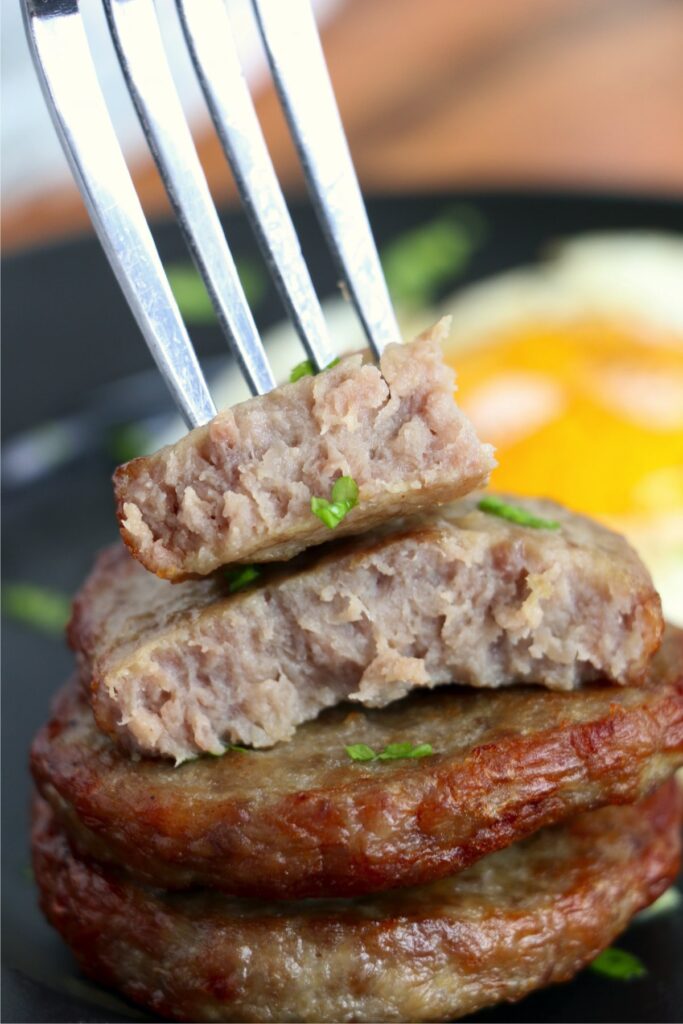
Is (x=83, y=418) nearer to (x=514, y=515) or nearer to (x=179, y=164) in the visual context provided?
(x=179, y=164)

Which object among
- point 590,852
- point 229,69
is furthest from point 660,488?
point 229,69

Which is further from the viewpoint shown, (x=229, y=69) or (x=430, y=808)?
(x=229, y=69)

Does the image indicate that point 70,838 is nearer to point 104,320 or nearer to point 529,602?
point 529,602

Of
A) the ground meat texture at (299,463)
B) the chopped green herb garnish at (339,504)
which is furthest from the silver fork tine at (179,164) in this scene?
the chopped green herb garnish at (339,504)

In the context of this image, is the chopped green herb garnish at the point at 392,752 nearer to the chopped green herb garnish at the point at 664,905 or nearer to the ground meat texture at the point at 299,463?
the ground meat texture at the point at 299,463

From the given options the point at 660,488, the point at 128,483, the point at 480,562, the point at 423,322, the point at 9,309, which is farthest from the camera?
the point at 423,322

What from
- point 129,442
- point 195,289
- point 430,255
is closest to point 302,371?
point 129,442
